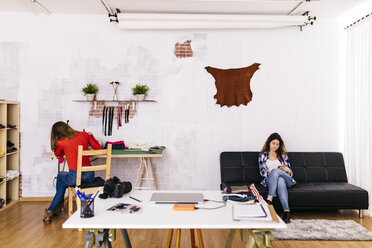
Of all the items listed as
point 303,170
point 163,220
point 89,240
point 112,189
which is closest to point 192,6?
point 303,170

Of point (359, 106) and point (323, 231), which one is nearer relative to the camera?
point (323, 231)

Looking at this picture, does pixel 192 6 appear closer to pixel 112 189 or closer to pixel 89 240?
pixel 112 189

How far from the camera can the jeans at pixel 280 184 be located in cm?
352

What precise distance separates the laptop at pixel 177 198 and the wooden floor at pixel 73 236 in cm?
83

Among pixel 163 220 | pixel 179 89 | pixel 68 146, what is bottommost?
pixel 163 220

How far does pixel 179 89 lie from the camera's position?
4555 mm

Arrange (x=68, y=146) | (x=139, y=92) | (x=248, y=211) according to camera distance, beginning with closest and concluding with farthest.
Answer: (x=248, y=211)
(x=68, y=146)
(x=139, y=92)

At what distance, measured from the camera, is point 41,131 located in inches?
176

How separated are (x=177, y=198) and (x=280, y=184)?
1808 mm

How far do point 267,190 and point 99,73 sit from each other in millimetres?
2760

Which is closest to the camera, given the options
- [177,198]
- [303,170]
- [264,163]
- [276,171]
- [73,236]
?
[177,198]

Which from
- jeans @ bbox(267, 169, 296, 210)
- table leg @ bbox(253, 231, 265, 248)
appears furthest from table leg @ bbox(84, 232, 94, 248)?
jeans @ bbox(267, 169, 296, 210)

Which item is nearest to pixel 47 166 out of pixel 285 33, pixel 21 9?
pixel 21 9

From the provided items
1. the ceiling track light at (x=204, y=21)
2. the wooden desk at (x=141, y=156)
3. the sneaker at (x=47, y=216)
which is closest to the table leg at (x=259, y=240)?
the wooden desk at (x=141, y=156)
